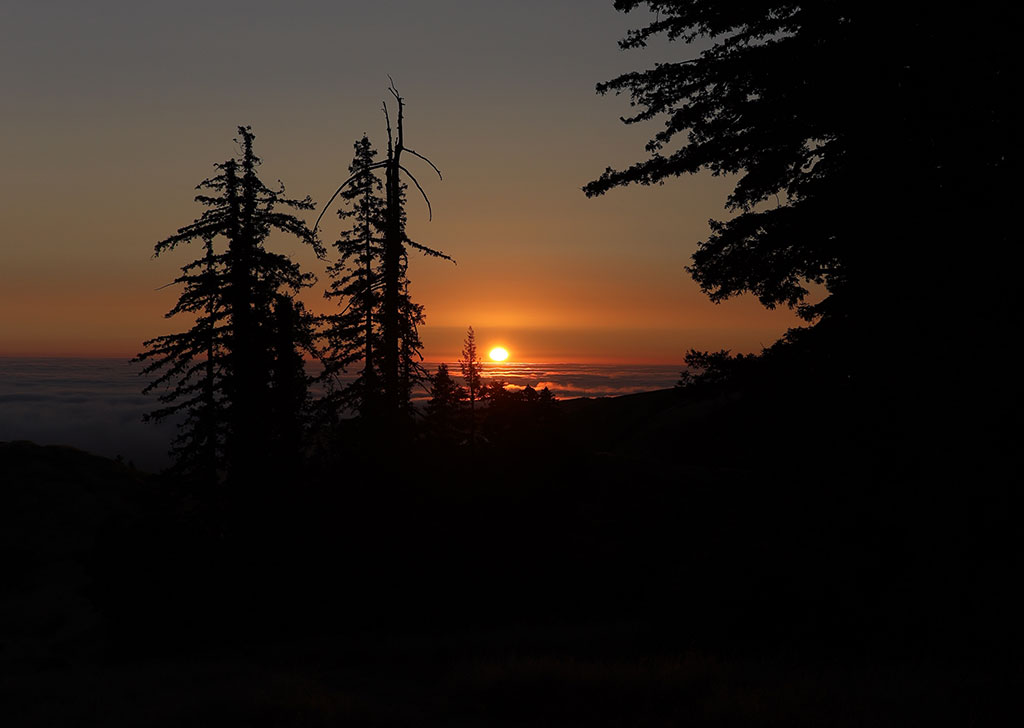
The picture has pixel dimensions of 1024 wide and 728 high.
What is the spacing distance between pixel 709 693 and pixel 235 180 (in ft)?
91.0

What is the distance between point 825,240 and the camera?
12.3 m

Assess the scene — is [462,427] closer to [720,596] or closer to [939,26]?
[720,596]

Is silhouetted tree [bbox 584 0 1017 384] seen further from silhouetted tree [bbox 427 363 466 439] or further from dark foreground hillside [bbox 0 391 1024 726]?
silhouetted tree [bbox 427 363 466 439]

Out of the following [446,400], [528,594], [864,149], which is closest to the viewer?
[864,149]

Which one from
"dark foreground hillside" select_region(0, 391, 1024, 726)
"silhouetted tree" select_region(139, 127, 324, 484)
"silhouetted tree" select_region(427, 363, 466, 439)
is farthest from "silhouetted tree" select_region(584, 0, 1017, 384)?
"silhouetted tree" select_region(427, 363, 466, 439)

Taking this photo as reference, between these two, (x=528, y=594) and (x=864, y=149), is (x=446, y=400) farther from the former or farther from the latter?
(x=864, y=149)

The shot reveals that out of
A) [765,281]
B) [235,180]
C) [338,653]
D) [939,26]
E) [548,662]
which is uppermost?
[235,180]

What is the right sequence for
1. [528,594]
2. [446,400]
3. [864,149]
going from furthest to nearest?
[446,400]
[528,594]
[864,149]

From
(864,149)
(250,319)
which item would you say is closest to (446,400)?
(250,319)

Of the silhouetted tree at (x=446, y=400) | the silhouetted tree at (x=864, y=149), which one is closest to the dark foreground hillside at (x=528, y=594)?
the silhouetted tree at (x=864, y=149)

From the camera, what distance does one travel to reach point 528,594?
2717cm

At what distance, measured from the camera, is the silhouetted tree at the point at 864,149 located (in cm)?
1068

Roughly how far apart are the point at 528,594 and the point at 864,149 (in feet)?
65.4

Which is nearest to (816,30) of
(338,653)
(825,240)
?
(825,240)
